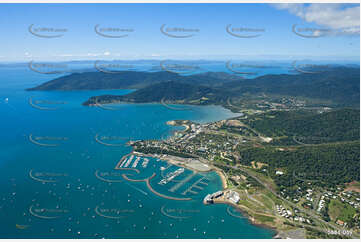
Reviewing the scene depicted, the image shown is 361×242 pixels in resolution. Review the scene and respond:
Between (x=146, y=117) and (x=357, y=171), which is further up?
(x=357, y=171)

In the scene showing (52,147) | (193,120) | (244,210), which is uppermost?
(244,210)

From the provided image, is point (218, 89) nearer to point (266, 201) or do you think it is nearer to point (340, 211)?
point (266, 201)

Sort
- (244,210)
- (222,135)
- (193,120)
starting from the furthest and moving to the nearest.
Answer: (193,120) → (222,135) → (244,210)

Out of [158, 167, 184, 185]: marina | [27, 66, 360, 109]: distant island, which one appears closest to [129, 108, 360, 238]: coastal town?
[158, 167, 184, 185]: marina

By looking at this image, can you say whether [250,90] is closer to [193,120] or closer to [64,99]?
[193,120]

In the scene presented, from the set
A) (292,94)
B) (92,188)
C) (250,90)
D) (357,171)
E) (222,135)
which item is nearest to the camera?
(92,188)

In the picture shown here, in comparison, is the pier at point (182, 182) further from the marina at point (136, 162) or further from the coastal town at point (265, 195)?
the marina at point (136, 162)

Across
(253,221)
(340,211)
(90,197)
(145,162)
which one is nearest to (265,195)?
(253,221)

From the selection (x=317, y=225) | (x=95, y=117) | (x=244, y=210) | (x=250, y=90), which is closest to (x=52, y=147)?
(x=95, y=117)
